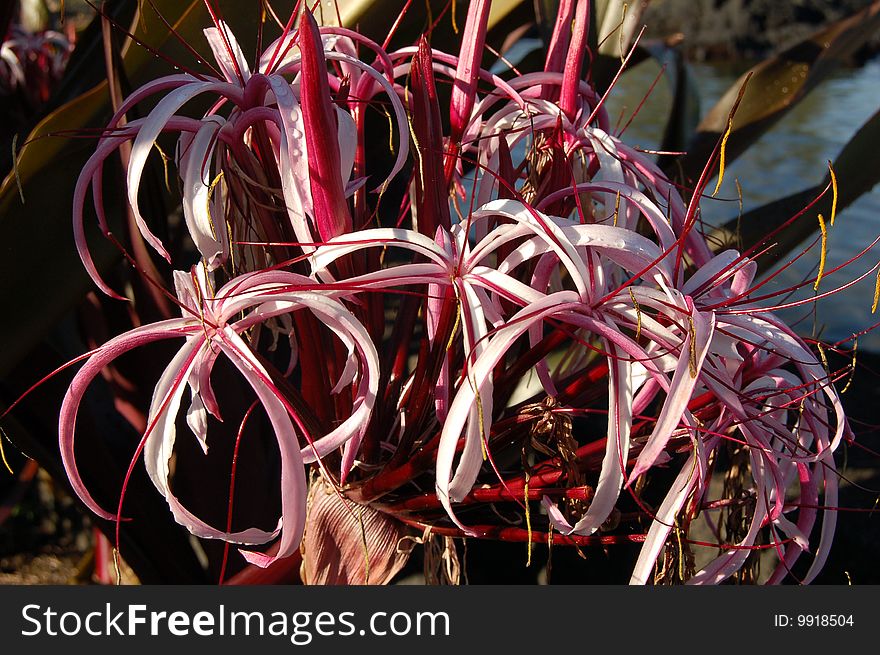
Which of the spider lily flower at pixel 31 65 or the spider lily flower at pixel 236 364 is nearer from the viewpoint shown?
the spider lily flower at pixel 236 364

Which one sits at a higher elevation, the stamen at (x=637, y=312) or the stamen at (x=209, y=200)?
the stamen at (x=209, y=200)

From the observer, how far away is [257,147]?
38 centimetres

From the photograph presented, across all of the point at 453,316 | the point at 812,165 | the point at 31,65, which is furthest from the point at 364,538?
the point at 812,165

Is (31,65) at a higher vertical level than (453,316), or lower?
higher

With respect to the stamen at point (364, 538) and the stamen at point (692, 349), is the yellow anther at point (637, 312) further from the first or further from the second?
the stamen at point (364, 538)

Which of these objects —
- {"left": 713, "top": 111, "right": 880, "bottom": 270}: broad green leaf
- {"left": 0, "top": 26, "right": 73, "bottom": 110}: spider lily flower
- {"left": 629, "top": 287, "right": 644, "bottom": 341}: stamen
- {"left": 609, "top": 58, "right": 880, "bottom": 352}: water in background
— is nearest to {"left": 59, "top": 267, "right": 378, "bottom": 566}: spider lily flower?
{"left": 629, "top": 287, "right": 644, "bottom": 341}: stamen

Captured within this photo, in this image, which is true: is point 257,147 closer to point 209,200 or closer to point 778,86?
point 209,200

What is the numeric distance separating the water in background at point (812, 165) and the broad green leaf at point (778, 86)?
97 millimetres

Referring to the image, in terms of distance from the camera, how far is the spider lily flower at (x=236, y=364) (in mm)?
311

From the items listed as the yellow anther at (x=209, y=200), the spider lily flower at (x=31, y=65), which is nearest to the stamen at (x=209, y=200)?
the yellow anther at (x=209, y=200)

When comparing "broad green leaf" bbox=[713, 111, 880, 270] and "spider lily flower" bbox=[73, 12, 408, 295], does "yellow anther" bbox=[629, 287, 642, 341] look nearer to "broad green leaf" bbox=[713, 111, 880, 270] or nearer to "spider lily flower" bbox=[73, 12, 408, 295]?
"spider lily flower" bbox=[73, 12, 408, 295]

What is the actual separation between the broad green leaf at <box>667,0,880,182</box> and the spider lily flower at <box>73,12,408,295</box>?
43cm

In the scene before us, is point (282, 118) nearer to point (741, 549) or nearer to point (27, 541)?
point (741, 549)

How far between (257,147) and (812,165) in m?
1.21
